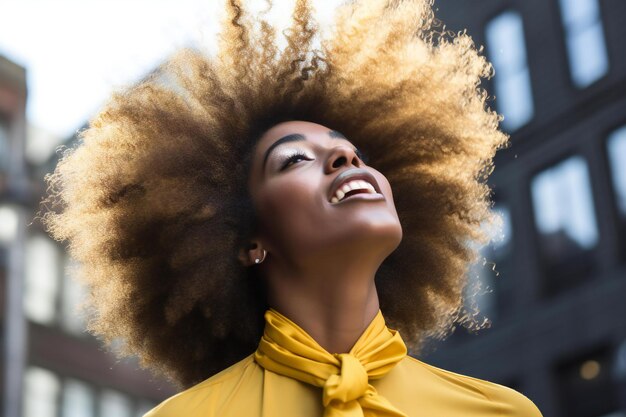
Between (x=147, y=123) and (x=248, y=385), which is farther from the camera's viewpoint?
(x=147, y=123)

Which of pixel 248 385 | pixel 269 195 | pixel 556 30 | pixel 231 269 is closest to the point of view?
pixel 248 385

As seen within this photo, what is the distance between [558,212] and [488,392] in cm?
1761

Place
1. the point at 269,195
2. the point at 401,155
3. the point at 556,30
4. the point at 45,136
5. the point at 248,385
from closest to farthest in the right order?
the point at 248,385 < the point at 269,195 < the point at 401,155 < the point at 556,30 < the point at 45,136

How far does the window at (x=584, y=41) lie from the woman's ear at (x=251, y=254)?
17.3 metres

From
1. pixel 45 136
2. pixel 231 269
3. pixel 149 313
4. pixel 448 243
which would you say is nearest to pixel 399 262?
pixel 448 243

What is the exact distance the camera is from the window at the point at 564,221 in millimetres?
20516

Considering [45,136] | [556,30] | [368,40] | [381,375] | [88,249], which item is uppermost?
[45,136]

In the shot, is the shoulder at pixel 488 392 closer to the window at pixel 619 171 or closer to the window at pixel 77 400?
the window at pixel 619 171

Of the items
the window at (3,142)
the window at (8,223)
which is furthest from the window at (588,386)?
the window at (3,142)

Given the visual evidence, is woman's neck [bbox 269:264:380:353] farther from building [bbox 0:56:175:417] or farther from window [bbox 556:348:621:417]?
building [bbox 0:56:175:417]

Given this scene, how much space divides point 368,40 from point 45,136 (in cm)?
2624

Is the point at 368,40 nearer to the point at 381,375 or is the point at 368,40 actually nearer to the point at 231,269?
the point at 231,269

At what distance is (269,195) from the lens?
14.0 ft

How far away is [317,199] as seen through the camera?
13.3 feet
